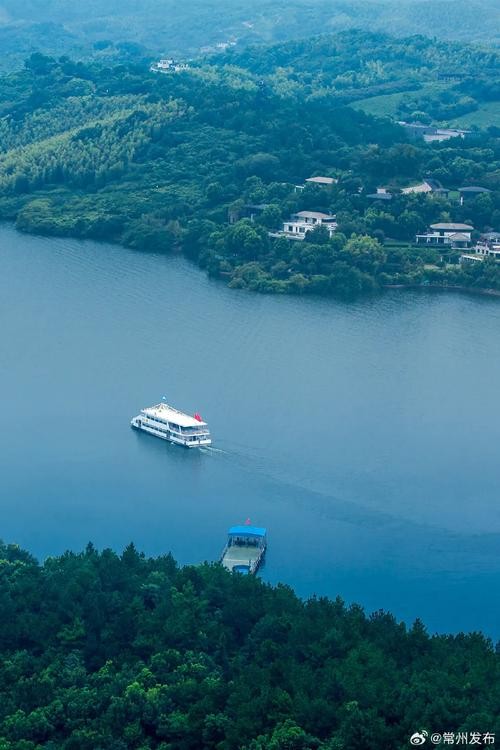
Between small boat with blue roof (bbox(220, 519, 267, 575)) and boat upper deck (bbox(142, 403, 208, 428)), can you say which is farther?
boat upper deck (bbox(142, 403, 208, 428))

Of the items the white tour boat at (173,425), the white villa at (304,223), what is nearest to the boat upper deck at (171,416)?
the white tour boat at (173,425)

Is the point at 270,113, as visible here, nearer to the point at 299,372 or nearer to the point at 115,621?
the point at 299,372

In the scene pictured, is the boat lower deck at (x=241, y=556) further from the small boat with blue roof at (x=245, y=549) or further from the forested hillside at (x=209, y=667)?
the forested hillside at (x=209, y=667)

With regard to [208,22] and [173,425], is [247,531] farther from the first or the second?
[208,22]

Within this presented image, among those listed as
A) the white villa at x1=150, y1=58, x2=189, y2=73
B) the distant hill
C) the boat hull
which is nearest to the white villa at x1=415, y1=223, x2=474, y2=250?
the boat hull

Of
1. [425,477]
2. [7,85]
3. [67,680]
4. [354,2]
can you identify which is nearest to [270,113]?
[7,85]

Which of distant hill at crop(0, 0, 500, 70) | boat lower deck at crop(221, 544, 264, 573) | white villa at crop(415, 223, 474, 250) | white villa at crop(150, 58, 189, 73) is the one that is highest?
distant hill at crop(0, 0, 500, 70)

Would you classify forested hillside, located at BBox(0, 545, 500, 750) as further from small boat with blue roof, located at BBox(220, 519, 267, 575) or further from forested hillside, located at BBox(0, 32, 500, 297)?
forested hillside, located at BBox(0, 32, 500, 297)

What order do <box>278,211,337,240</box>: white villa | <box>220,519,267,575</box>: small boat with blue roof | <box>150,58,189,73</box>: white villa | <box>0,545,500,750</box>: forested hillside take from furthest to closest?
<box>150,58,189,73</box>: white villa → <box>278,211,337,240</box>: white villa → <box>220,519,267,575</box>: small boat with blue roof → <box>0,545,500,750</box>: forested hillside

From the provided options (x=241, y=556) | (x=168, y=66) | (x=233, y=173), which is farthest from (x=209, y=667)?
(x=168, y=66)

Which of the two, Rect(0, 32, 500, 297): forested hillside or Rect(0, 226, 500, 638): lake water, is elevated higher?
Rect(0, 32, 500, 297): forested hillside
